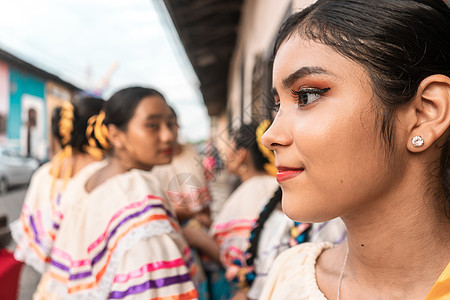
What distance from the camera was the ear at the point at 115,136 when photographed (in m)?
2.11

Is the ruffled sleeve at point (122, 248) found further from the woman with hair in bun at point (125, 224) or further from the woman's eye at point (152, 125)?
the woman's eye at point (152, 125)

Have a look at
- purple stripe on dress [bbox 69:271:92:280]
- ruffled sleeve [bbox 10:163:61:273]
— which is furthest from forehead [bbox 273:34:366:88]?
ruffled sleeve [bbox 10:163:61:273]

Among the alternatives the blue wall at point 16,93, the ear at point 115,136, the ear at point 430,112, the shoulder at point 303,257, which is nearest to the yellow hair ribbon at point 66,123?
the ear at point 115,136

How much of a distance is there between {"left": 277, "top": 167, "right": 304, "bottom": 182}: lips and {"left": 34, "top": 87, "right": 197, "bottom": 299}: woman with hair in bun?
0.79 metres

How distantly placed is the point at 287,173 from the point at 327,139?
5.3 inches

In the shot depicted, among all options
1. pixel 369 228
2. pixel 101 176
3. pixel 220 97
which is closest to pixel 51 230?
pixel 101 176

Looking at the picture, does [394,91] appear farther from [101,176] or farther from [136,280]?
[101,176]

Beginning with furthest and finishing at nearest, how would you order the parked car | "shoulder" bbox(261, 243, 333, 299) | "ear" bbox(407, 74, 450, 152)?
the parked car → "shoulder" bbox(261, 243, 333, 299) → "ear" bbox(407, 74, 450, 152)

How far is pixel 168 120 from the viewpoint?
6.93 ft

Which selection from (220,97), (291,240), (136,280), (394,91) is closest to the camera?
(394,91)

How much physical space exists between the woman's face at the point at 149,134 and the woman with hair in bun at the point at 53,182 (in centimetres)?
69

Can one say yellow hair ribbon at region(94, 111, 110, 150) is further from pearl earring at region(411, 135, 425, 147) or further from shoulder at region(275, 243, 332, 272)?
pearl earring at region(411, 135, 425, 147)

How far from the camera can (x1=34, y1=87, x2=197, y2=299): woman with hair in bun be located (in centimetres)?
→ 148

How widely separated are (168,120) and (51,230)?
1.02 meters
